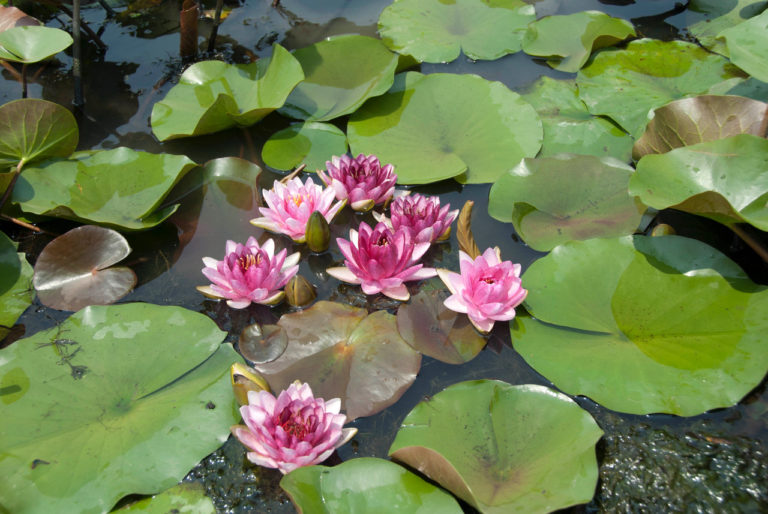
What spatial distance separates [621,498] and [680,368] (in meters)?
0.60

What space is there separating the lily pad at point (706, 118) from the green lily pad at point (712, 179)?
1.13 ft

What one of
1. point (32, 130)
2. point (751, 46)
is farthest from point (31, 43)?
point (751, 46)

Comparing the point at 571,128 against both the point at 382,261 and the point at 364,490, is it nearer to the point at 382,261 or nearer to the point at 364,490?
the point at 382,261

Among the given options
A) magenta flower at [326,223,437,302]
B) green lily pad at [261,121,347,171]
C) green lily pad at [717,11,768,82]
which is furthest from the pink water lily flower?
green lily pad at [717,11,768,82]

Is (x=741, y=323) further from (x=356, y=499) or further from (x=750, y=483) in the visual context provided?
(x=356, y=499)

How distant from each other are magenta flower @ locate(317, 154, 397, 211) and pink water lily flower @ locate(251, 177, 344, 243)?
0.26ft

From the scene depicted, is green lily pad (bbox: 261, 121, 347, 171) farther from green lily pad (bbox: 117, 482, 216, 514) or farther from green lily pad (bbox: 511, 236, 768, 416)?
green lily pad (bbox: 117, 482, 216, 514)

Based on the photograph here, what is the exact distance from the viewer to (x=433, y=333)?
2555mm

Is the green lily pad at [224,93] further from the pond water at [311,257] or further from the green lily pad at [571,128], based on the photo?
the green lily pad at [571,128]

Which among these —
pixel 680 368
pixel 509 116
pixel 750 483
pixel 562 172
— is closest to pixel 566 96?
pixel 509 116

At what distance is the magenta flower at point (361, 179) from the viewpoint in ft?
9.77

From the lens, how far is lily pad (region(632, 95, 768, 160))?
3.00 meters

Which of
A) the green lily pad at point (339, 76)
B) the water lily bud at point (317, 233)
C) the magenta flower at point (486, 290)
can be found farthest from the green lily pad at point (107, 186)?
the magenta flower at point (486, 290)

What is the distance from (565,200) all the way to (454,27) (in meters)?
2.02
